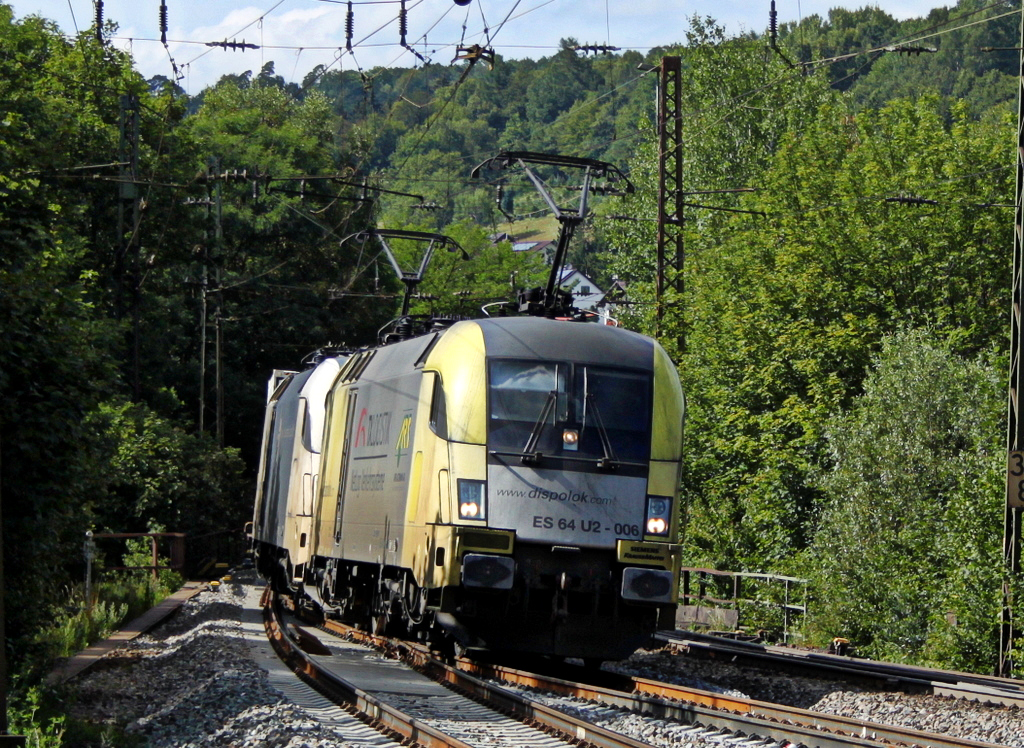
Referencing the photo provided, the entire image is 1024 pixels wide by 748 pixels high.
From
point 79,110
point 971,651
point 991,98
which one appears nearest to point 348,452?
point 971,651

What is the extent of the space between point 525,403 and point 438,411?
0.89 metres

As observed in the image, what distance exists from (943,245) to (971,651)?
14.9 m

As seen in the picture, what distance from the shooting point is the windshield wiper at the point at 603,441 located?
524 inches

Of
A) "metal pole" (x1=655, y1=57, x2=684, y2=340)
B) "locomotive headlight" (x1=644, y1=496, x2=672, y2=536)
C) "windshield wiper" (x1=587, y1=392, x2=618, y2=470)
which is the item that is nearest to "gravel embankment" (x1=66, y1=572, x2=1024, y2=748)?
"locomotive headlight" (x1=644, y1=496, x2=672, y2=536)

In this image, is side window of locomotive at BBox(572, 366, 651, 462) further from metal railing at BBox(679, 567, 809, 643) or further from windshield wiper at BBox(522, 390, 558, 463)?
metal railing at BBox(679, 567, 809, 643)

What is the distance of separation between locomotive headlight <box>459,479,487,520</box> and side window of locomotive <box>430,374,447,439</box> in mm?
591

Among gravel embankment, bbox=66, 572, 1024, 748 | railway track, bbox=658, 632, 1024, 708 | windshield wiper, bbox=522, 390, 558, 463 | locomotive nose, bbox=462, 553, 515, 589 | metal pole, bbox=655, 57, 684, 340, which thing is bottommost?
gravel embankment, bbox=66, 572, 1024, 748

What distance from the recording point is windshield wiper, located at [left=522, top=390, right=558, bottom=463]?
1316 cm

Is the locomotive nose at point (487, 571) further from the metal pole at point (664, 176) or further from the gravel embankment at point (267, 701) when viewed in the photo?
the metal pole at point (664, 176)

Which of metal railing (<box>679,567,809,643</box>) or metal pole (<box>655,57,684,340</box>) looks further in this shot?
metal pole (<box>655,57,684,340</box>)

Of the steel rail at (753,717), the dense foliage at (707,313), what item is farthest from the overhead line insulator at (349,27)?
the steel rail at (753,717)

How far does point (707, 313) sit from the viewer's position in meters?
30.2

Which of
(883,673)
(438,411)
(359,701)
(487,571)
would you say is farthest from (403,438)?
Answer: (883,673)

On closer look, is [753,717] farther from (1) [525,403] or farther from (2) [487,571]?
(1) [525,403]
